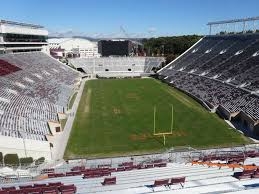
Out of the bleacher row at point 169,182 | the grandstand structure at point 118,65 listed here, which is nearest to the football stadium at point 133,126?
the bleacher row at point 169,182

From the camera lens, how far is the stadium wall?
2623 centimetres

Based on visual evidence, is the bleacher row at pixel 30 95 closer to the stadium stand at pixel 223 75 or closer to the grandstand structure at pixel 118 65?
the grandstand structure at pixel 118 65

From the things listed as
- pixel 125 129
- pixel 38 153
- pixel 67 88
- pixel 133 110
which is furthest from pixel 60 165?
pixel 67 88

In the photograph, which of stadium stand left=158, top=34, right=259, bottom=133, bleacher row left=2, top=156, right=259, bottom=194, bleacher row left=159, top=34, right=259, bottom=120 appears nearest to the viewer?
bleacher row left=2, top=156, right=259, bottom=194

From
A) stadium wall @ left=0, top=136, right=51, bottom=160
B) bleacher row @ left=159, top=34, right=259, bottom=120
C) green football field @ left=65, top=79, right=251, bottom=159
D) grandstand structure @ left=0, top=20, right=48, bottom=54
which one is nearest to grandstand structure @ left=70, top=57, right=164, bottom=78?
bleacher row @ left=159, top=34, right=259, bottom=120

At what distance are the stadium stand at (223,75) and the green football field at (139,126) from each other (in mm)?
2725

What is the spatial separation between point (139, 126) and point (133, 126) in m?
0.73

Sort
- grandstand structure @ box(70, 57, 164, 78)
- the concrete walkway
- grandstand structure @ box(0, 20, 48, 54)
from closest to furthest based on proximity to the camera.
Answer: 1. the concrete walkway
2. grandstand structure @ box(0, 20, 48, 54)
3. grandstand structure @ box(70, 57, 164, 78)

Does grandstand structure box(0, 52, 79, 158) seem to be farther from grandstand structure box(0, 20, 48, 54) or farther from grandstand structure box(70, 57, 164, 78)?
grandstand structure box(70, 57, 164, 78)

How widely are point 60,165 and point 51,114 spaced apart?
13.1 meters

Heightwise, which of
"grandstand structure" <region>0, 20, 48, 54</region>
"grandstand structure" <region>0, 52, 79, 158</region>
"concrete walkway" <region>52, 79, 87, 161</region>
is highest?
"grandstand structure" <region>0, 20, 48, 54</region>

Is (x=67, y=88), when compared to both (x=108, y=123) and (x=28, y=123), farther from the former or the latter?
(x=28, y=123)

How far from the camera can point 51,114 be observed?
124ft

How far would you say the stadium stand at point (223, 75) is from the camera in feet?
136
